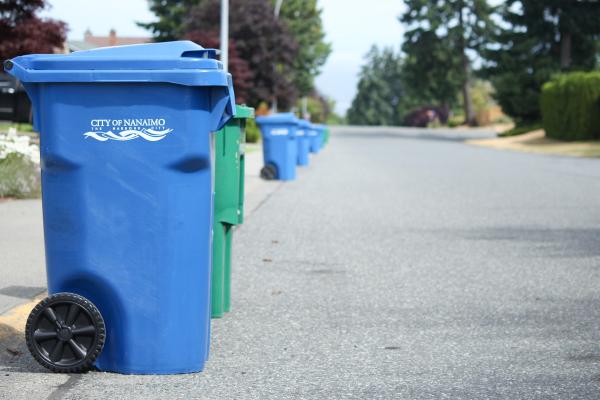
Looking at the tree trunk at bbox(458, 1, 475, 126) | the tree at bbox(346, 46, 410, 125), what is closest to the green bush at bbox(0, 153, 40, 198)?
the tree trunk at bbox(458, 1, 475, 126)

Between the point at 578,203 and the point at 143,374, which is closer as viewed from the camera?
the point at 143,374

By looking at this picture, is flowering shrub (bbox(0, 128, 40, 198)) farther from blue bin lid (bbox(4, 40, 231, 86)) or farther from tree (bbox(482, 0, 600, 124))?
tree (bbox(482, 0, 600, 124))

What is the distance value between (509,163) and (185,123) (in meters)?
23.4

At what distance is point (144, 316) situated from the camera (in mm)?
4512

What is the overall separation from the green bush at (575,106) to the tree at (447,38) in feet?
116

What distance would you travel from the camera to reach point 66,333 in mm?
4488

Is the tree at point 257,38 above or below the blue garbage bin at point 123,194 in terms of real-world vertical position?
above

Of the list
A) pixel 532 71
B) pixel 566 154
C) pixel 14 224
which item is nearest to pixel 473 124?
pixel 532 71

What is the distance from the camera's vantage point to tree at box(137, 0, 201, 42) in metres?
56.3

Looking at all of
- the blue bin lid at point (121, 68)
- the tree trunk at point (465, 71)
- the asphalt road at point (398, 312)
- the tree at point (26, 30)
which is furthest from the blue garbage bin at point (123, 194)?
the tree trunk at point (465, 71)

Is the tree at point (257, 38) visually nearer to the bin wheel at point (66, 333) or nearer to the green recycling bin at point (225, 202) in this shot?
the green recycling bin at point (225, 202)

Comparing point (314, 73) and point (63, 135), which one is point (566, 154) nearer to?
point (63, 135)

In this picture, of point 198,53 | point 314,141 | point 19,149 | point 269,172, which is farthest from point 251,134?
point 198,53

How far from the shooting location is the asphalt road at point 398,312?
14.8 feet
